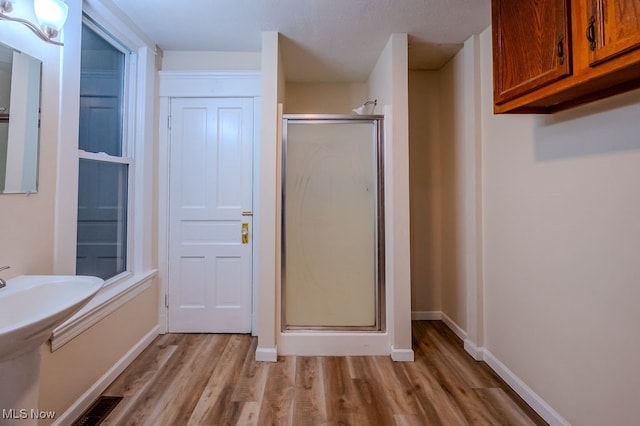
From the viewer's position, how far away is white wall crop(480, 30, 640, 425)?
1250mm

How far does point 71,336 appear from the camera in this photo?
1.63m

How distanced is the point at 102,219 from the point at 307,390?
184 cm

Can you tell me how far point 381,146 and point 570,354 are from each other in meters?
1.72

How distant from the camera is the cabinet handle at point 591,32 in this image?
1069mm

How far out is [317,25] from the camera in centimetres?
220

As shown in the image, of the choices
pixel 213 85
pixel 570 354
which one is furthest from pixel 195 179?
pixel 570 354

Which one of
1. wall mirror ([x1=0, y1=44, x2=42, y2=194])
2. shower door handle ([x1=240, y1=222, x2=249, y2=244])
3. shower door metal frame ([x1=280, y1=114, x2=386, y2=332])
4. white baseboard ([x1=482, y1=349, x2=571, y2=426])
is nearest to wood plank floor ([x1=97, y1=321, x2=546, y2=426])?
white baseboard ([x1=482, y1=349, x2=571, y2=426])

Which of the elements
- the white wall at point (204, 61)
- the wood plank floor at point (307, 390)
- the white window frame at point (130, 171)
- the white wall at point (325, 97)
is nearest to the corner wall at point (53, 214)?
the white window frame at point (130, 171)

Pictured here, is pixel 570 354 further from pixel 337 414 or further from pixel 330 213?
pixel 330 213

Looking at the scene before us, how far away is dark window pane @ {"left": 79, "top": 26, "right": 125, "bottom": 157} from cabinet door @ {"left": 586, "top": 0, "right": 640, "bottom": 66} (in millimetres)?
2614

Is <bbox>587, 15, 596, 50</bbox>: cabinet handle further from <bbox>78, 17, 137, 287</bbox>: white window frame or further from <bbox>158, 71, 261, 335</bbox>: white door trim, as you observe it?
<bbox>78, 17, 137, 287</bbox>: white window frame

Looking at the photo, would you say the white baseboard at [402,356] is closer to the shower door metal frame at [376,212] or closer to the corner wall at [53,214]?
the shower door metal frame at [376,212]

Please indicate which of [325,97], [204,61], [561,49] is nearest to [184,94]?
[204,61]

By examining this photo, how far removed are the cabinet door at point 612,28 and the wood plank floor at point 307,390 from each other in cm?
179
